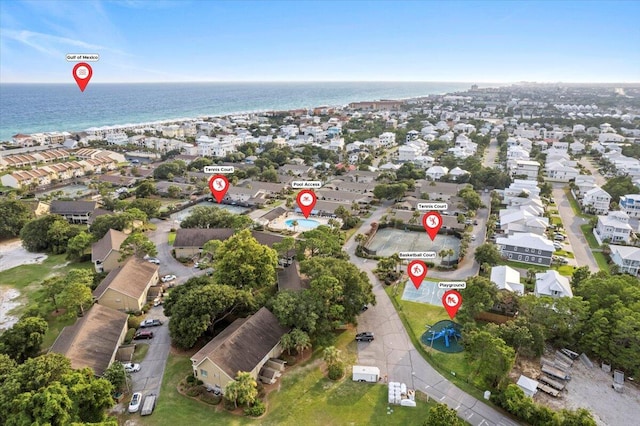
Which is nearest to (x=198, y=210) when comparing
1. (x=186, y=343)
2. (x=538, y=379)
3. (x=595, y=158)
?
(x=186, y=343)

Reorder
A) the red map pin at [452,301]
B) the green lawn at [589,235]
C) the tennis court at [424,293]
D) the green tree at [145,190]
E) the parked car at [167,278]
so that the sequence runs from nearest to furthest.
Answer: the red map pin at [452,301] < the tennis court at [424,293] < the parked car at [167,278] < the green lawn at [589,235] < the green tree at [145,190]

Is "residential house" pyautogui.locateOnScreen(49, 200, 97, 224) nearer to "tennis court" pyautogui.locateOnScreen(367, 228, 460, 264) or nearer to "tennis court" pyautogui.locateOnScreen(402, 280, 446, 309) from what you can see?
"tennis court" pyautogui.locateOnScreen(367, 228, 460, 264)

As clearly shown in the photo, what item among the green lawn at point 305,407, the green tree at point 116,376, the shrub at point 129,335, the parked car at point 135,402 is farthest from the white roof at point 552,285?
the shrub at point 129,335

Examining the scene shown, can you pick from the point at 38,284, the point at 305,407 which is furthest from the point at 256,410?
the point at 38,284

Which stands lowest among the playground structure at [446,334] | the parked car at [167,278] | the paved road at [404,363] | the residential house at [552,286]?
the paved road at [404,363]

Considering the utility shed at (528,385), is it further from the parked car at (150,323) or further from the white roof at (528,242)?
the parked car at (150,323)

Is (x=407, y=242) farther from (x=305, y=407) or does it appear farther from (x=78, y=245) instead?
(x=78, y=245)
